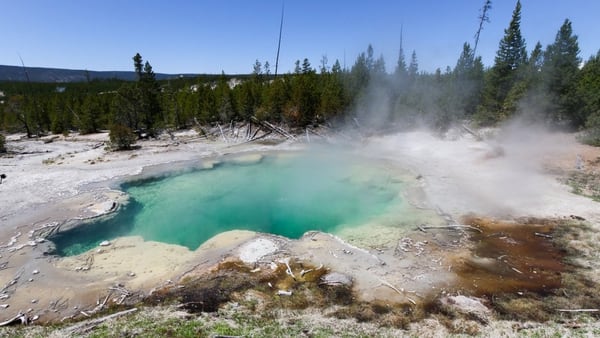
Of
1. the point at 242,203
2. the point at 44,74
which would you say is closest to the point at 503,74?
the point at 242,203

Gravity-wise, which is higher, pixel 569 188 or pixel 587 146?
pixel 587 146

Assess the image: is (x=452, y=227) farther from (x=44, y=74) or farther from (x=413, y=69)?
(x=44, y=74)

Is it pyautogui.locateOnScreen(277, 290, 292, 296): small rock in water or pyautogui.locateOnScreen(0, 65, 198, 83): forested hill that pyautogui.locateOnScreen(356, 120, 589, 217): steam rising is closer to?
pyautogui.locateOnScreen(277, 290, 292, 296): small rock in water

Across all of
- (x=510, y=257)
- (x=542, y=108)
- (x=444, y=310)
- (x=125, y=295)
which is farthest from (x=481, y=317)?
(x=542, y=108)

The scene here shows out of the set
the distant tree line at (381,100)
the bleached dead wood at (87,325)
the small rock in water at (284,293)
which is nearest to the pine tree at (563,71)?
the distant tree line at (381,100)

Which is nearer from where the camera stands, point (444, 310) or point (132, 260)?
point (444, 310)

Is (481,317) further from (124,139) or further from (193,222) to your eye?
(124,139)

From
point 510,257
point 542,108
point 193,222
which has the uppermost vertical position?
point 542,108

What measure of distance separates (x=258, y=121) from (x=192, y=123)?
8.50 m

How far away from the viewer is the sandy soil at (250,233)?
29.2 feet

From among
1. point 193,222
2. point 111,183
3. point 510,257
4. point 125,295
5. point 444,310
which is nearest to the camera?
point 444,310

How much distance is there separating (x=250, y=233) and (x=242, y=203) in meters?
4.65

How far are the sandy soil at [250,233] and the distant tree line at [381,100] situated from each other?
10.8ft

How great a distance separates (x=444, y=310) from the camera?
772cm
